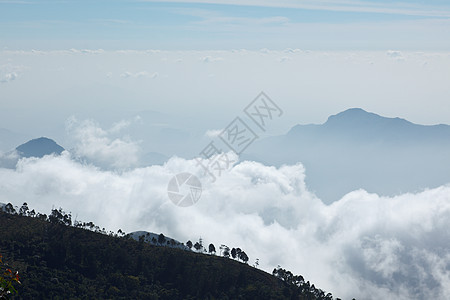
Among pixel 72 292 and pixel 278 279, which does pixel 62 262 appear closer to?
pixel 72 292

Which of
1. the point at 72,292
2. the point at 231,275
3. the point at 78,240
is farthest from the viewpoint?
the point at 78,240

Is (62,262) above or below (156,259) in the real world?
below

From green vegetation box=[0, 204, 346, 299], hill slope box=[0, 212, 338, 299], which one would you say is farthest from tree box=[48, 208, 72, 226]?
hill slope box=[0, 212, 338, 299]

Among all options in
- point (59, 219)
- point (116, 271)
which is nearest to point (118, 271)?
point (116, 271)

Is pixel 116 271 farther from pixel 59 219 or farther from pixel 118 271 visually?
pixel 59 219

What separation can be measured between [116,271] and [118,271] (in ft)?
2.83

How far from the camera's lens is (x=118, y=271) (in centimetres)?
10450

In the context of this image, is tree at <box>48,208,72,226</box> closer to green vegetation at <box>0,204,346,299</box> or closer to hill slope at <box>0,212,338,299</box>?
green vegetation at <box>0,204,346,299</box>

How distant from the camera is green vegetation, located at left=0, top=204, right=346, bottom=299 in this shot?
9569 centimetres

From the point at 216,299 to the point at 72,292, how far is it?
106ft

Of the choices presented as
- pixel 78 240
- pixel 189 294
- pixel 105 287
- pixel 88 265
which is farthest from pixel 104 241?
pixel 189 294

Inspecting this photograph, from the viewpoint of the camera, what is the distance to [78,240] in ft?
379

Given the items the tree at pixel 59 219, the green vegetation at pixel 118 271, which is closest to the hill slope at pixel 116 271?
the green vegetation at pixel 118 271

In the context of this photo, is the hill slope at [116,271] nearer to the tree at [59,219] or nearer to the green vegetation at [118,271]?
the green vegetation at [118,271]
